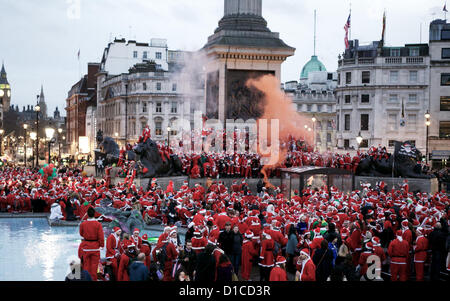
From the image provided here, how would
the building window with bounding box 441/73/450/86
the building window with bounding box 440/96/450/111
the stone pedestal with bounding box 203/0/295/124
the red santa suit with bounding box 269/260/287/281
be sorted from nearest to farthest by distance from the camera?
the red santa suit with bounding box 269/260/287/281
the stone pedestal with bounding box 203/0/295/124
the building window with bounding box 441/73/450/86
the building window with bounding box 440/96/450/111

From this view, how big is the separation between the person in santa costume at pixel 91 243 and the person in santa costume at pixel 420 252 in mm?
7346

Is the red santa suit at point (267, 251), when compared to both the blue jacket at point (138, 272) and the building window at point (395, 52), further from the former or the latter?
the building window at point (395, 52)

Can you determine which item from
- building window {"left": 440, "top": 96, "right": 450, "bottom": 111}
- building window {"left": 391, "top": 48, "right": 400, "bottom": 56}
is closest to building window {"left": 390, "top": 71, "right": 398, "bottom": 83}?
building window {"left": 391, "top": 48, "right": 400, "bottom": 56}

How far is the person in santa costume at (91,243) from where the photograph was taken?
12391 millimetres

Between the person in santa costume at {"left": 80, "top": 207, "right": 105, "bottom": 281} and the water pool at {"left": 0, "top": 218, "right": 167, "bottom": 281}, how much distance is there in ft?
1.20

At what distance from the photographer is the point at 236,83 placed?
3569cm

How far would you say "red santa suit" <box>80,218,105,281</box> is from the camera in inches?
488

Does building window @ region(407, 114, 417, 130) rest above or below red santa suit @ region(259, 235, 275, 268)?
above

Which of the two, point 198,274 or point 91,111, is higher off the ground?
point 91,111

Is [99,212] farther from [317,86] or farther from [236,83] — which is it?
[317,86]

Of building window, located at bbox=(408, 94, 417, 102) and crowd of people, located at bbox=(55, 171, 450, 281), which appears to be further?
building window, located at bbox=(408, 94, 417, 102)

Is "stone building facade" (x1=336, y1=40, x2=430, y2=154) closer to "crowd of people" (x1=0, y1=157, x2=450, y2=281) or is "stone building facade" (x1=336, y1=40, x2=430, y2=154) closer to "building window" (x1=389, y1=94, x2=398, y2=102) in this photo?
"building window" (x1=389, y1=94, x2=398, y2=102)
